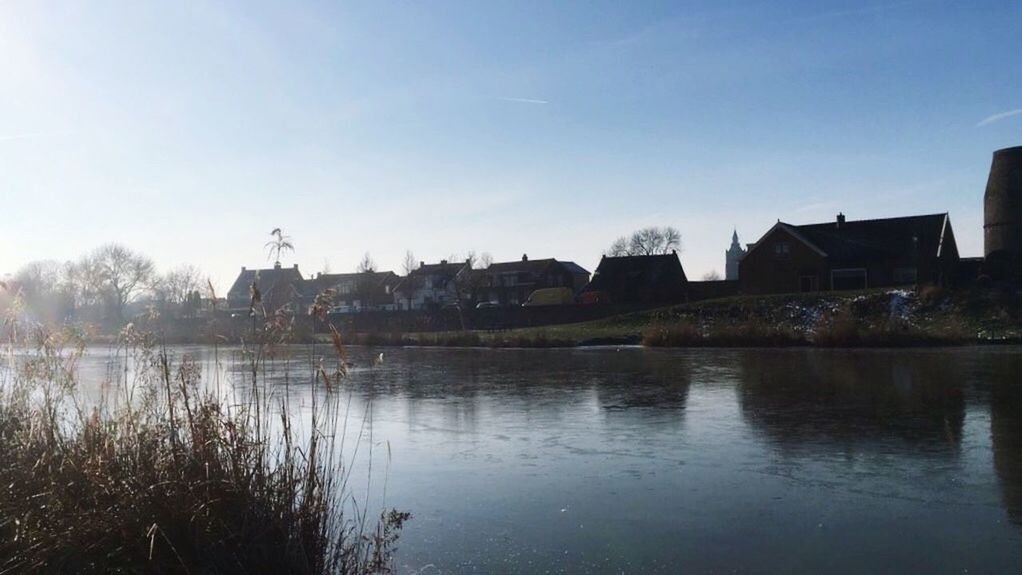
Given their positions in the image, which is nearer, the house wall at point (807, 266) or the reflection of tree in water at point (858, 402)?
the reflection of tree in water at point (858, 402)

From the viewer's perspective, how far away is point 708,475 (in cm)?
955

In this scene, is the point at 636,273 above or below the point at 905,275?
above

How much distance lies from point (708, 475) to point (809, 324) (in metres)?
29.3

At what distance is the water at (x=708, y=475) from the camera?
682cm

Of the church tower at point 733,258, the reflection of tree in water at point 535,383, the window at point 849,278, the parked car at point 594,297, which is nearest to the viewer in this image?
the reflection of tree in water at point 535,383

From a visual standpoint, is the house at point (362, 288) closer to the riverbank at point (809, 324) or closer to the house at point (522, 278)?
the house at point (522, 278)

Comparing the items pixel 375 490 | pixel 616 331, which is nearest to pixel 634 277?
pixel 616 331

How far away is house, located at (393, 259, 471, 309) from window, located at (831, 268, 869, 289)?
4268 centimetres

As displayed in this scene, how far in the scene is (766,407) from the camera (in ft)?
48.8

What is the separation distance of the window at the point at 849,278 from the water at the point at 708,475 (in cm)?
3119

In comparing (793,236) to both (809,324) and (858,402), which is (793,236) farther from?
(858,402)

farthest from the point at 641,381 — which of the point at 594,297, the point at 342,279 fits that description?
the point at 342,279

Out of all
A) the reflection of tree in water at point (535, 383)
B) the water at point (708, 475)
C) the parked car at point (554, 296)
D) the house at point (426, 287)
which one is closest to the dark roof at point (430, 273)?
the house at point (426, 287)

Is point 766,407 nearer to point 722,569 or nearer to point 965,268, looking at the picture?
point 722,569
